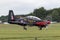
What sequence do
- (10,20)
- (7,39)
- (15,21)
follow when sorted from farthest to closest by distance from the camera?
(10,20) < (15,21) < (7,39)

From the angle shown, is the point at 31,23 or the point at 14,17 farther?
the point at 14,17

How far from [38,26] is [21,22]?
8.19ft

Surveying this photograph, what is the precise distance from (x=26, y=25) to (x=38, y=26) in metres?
1.72

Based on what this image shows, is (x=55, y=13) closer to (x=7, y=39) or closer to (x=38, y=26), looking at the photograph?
(x=38, y=26)

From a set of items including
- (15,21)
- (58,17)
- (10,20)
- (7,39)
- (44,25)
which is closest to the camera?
(7,39)

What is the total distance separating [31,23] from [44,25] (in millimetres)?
2055

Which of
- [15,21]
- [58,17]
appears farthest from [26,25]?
[58,17]

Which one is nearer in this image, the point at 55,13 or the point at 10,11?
the point at 10,11

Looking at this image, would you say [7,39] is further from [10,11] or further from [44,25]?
[10,11]

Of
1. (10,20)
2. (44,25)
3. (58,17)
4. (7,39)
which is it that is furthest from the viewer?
(58,17)

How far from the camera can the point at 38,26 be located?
37406 millimetres

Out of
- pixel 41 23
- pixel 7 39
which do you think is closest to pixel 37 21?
pixel 41 23

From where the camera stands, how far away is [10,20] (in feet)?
143

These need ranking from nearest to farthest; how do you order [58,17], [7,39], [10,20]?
[7,39]
[10,20]
[58,17]
